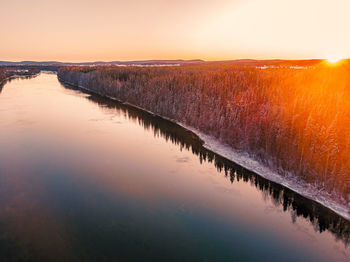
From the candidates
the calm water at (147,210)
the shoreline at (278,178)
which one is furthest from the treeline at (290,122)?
the calm water at (147,210)

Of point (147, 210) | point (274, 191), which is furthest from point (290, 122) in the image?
point (147, 210)

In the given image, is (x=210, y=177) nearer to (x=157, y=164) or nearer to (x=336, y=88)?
(x=157, y=164)

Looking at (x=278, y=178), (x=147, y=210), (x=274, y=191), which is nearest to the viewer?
(x=147, y=210)

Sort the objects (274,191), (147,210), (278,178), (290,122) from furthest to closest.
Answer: (290,122)
(278,178)
(274,191)
(147,210)

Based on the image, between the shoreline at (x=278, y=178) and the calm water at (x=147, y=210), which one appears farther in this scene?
the shoreline at (x=278, y=178)

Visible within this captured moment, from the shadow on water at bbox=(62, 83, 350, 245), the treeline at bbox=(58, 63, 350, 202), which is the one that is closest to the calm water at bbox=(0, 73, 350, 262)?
the shadow on water at bbox=(62, 83, 350, 245)

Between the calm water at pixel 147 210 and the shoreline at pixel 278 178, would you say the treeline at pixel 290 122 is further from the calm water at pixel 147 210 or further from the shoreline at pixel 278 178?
the calm water at pixel 147 210

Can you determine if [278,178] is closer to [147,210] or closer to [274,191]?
[274,191]

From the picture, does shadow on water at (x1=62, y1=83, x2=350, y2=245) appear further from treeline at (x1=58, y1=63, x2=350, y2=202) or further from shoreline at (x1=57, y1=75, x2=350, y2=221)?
treeline at (x1=58, y1=63, x2=350, y2=202)
